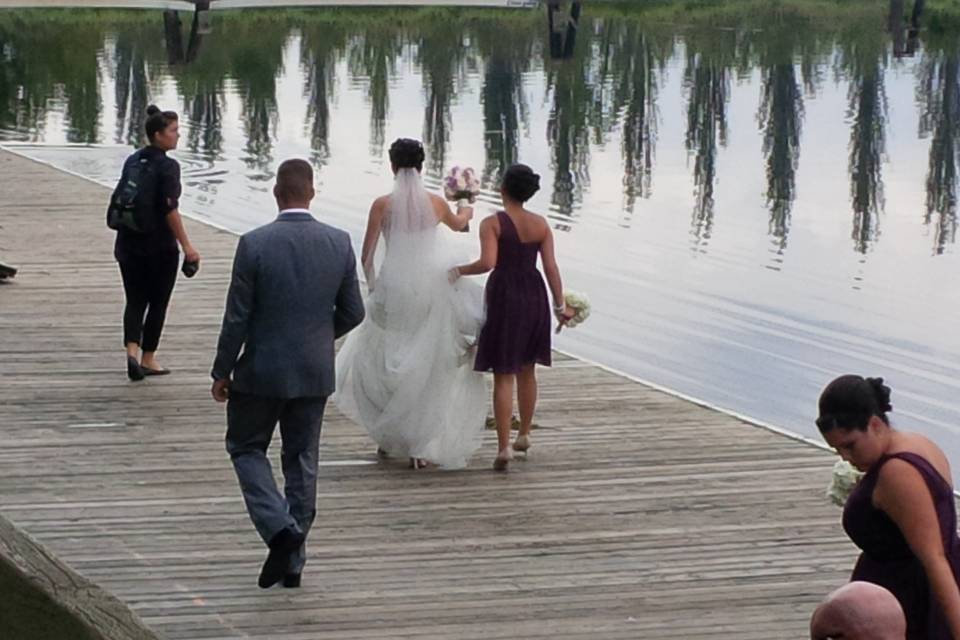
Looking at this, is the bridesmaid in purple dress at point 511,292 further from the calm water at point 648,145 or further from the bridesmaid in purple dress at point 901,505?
the bridesmaid in purple dress at point 901,505

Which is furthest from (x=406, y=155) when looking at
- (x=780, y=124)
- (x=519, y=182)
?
(x=780, y=124)

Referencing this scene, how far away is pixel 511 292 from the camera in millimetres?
8156

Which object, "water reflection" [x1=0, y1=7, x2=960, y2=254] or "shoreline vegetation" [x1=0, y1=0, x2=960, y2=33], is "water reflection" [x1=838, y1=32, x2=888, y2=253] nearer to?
"water reflection" [x1=0, y1=7, x2=960, y2=254]

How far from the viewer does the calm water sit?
14.0m

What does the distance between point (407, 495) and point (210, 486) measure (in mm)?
849

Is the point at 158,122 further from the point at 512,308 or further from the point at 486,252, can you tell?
the point at 512,308

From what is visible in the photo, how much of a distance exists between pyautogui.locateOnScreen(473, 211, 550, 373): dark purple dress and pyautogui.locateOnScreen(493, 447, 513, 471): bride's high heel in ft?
1.26

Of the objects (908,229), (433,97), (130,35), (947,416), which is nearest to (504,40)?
(130,35)

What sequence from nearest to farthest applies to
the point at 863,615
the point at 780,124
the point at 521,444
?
1. the point at 863,615
2. the point at 521,444
3. the point at 780,124

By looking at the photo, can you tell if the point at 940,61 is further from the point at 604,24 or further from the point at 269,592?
the point at 269,592

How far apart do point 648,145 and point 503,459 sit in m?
18.8

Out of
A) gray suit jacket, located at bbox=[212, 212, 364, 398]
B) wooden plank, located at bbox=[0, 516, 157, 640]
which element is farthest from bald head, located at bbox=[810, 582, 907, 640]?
gray suit jacket, located at bbox=[212, 212, 364, 398]

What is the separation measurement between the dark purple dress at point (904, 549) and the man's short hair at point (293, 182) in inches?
100

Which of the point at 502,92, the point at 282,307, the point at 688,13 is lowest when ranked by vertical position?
the point at 502,92
